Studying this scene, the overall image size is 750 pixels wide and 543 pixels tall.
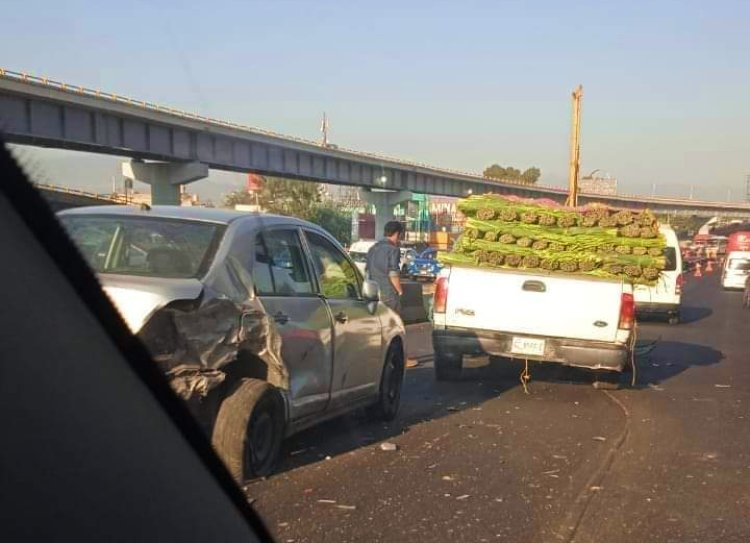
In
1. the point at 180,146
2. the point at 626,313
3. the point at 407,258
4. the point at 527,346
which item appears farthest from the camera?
the point at 407,258

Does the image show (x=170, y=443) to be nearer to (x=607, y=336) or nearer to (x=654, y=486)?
(x=654, y=486)

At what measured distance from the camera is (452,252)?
1116 centimetres

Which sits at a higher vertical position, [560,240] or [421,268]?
[560,240]

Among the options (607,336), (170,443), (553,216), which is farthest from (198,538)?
(553,216)

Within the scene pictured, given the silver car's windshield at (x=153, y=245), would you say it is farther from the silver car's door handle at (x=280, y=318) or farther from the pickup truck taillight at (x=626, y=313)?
the pickup truck taillight at (x=626, y=313)

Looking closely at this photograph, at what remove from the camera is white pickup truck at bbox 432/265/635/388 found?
33.3 ft

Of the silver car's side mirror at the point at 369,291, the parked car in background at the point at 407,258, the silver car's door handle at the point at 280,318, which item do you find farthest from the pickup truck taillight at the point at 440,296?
the parked car in background at the point at 407,258

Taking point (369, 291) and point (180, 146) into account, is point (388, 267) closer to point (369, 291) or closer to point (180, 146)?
point (369, 291)

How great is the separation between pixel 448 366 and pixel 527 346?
3.64ft

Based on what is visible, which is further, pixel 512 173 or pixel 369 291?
pixel 512 173

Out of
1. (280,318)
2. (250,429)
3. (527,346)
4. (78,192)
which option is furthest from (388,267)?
(78,192)

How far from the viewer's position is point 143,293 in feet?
17.0

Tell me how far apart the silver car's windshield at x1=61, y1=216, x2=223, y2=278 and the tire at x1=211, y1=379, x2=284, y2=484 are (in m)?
0.87

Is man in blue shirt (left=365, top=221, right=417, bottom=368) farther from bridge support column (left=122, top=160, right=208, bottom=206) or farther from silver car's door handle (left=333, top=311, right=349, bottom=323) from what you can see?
silver car's door handle (left=333, top=311, right=349, bottom=323)
